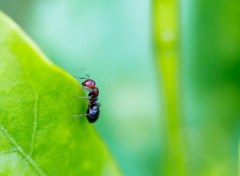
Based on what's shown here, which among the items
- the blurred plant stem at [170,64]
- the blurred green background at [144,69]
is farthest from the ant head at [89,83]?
the blurred green background at [144,69]

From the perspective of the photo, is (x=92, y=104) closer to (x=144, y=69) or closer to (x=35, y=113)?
(x=35, y=113)

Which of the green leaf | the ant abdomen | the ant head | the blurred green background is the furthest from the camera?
the blurred green background

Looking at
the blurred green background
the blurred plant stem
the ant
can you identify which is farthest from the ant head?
the blurred green background

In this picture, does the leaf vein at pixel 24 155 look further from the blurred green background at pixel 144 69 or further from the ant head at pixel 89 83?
the blurred green background at pixel 144 69

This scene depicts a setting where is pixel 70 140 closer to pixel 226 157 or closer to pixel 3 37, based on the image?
pixel 3 37

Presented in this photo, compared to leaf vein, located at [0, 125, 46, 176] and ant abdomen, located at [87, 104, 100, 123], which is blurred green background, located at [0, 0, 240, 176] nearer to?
ant abdomen, located at [87, 104, 100, 123]

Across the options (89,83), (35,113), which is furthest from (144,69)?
(35,113)
